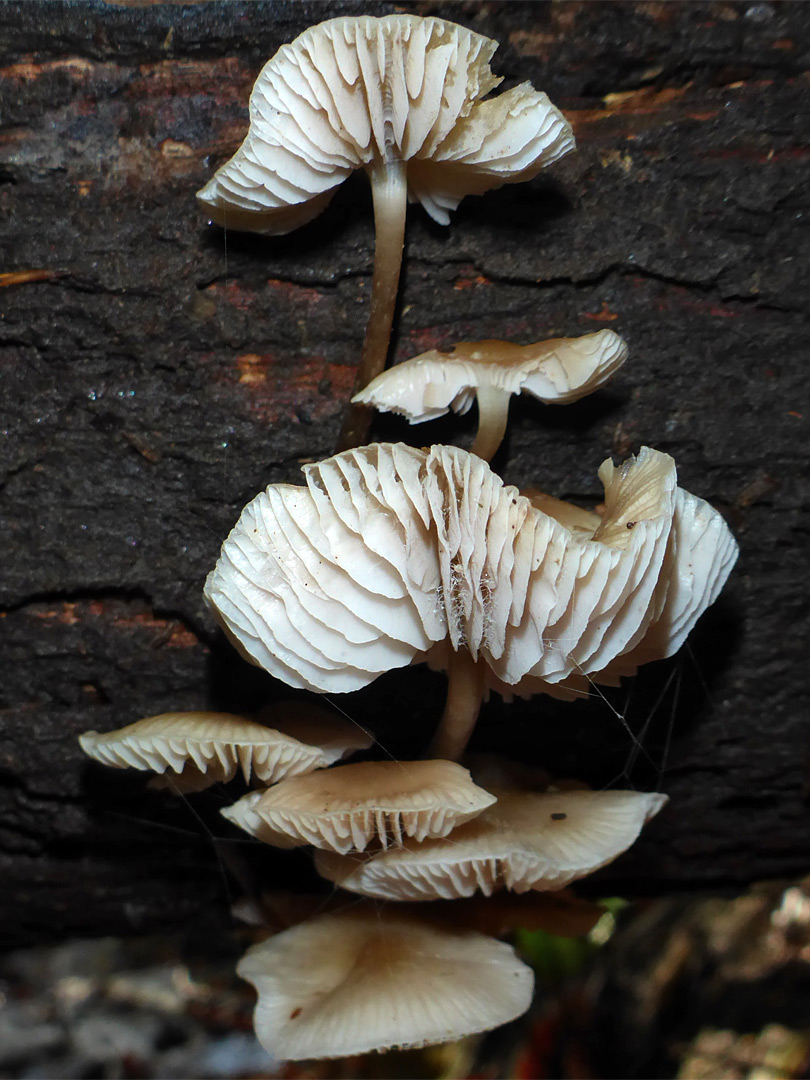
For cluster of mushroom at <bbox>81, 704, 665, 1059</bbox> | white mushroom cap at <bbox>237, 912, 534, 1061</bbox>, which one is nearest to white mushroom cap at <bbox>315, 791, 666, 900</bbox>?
cluster of mushroom at <bbox>81, 704, 665, 1059</bbox>

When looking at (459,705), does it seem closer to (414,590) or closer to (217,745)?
(414,590)

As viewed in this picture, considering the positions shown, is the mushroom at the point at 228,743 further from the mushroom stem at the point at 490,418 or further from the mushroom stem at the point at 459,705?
the mushroom stem at the point at 490,418

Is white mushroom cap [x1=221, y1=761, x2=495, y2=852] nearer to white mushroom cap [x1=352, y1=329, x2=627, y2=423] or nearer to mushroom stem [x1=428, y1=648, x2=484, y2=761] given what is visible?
mushroom stem [x1=428, y1=648, x2=484, y2=761]

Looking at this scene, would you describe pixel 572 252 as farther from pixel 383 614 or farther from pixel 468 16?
pixel 383 614

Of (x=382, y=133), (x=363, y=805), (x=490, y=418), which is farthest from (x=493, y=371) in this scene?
(x=363, y=805)

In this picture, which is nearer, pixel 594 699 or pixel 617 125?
pixel 617 125

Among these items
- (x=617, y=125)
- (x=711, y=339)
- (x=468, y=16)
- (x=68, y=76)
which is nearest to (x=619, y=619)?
(x=711, y=339)
